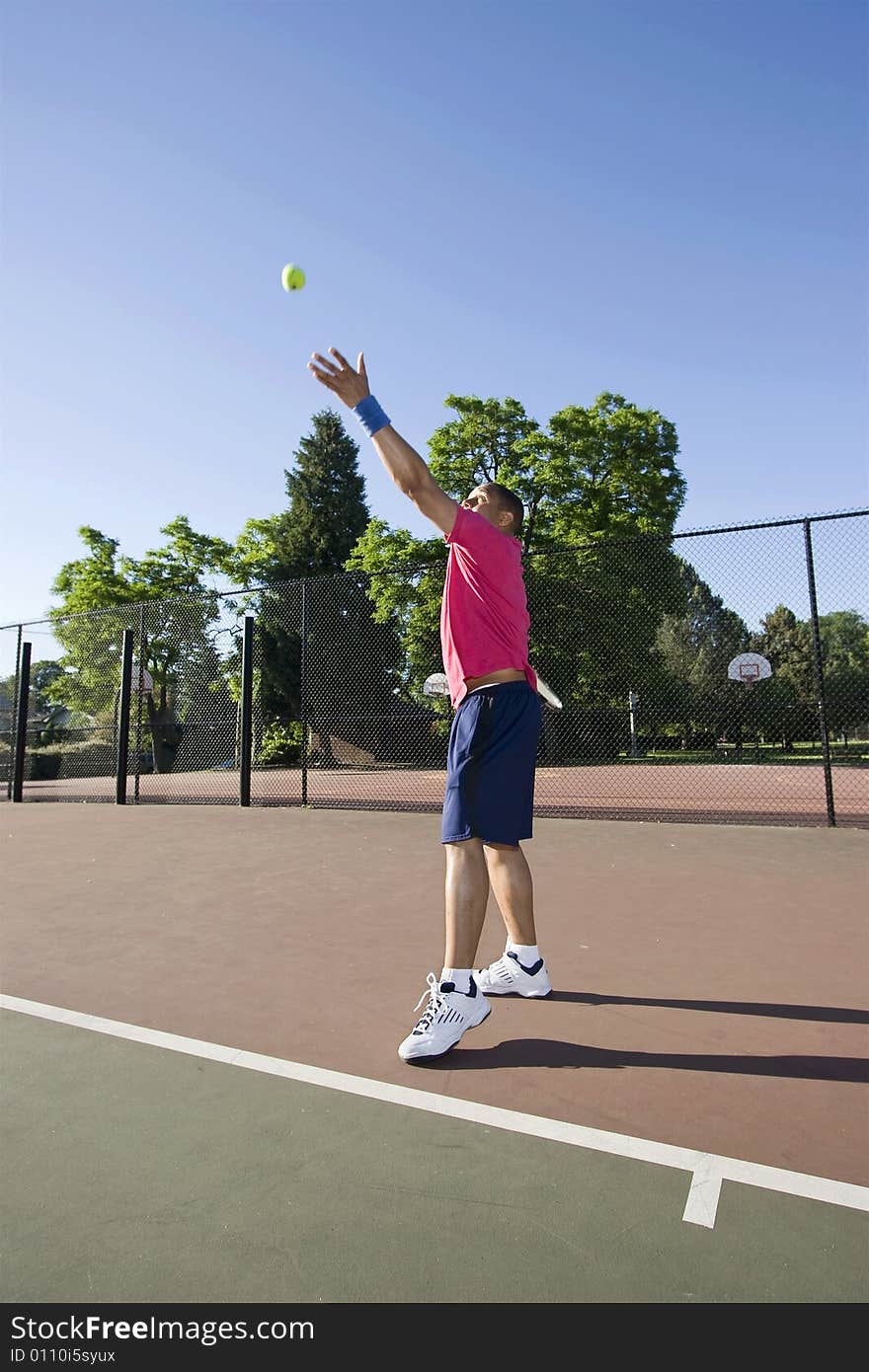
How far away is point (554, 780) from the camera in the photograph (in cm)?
1833

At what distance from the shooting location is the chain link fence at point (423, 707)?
1510cm

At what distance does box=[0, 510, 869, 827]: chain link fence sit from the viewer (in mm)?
15102

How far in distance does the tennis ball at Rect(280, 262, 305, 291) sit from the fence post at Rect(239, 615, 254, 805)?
22.3 ft

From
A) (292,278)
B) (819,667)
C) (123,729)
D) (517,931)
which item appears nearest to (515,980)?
(517,931)

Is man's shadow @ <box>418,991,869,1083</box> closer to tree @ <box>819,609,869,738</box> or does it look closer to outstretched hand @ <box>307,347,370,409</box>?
outstretched hand @ <box>307,347,370,409</box>

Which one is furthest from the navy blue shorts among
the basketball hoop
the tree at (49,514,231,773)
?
the basketball hoop

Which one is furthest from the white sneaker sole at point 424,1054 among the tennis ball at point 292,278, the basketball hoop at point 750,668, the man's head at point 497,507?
the basketball hoop at point 750,668

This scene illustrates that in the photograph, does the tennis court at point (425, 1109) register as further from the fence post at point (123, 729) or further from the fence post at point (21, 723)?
the fence post at point (21, 723)

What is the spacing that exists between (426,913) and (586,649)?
16.0 m

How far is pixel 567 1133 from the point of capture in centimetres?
205

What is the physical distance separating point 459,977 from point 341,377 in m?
2.11

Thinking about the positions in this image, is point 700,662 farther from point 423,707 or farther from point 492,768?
point 492,768

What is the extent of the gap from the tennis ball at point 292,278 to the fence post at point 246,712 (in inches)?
267
